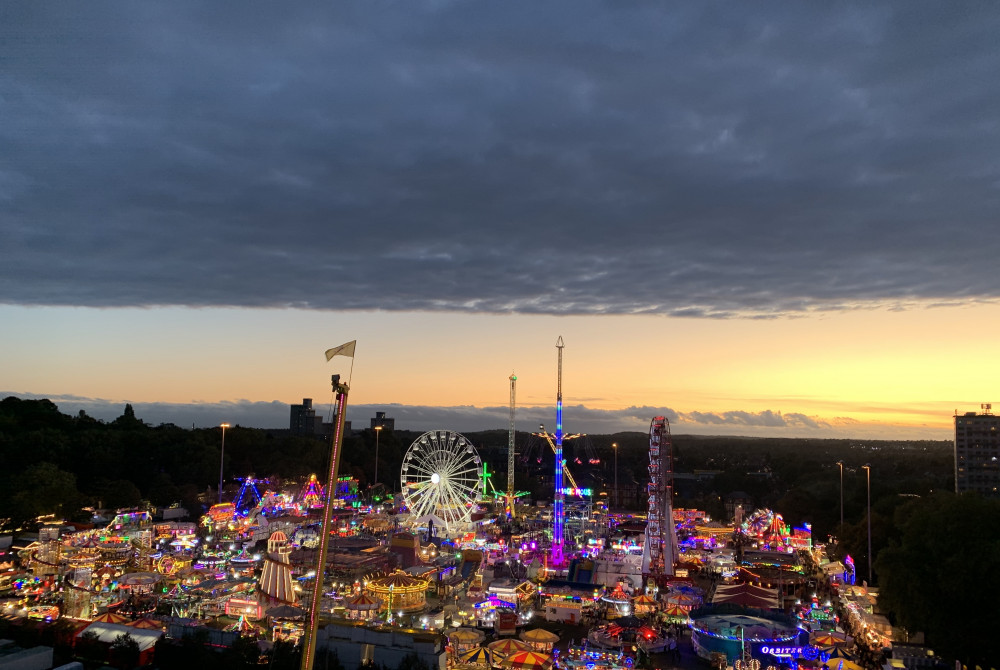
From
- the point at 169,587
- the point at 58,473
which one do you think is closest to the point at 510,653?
the point at 169,587

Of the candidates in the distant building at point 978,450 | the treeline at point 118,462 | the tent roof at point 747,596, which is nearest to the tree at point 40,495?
the treeline at point 118,462

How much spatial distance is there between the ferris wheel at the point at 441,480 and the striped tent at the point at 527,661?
21.4 m

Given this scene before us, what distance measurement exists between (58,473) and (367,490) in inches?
965

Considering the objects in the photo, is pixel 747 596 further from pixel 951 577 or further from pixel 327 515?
pixel 327 515

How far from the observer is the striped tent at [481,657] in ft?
61.8

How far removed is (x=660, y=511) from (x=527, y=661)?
45.2 feet

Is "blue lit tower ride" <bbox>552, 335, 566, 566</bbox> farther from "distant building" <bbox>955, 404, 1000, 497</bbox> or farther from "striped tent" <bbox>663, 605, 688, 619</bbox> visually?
"distant building" <bbox>955, 404, 1000, 497</bbox>

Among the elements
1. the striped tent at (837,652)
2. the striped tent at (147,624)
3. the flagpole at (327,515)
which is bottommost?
the striped tent at (837,652)

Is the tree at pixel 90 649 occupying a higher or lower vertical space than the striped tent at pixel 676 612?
higher

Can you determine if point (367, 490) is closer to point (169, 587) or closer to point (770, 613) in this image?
point (169, 587)

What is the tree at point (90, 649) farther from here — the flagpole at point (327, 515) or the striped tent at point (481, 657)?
the flagpole at point (327, 515)

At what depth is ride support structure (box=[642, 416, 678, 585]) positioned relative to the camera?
3036 centimetres

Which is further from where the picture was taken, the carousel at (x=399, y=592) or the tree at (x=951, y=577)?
the carousel at (x=399, y=592)

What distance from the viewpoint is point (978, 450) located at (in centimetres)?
5897
